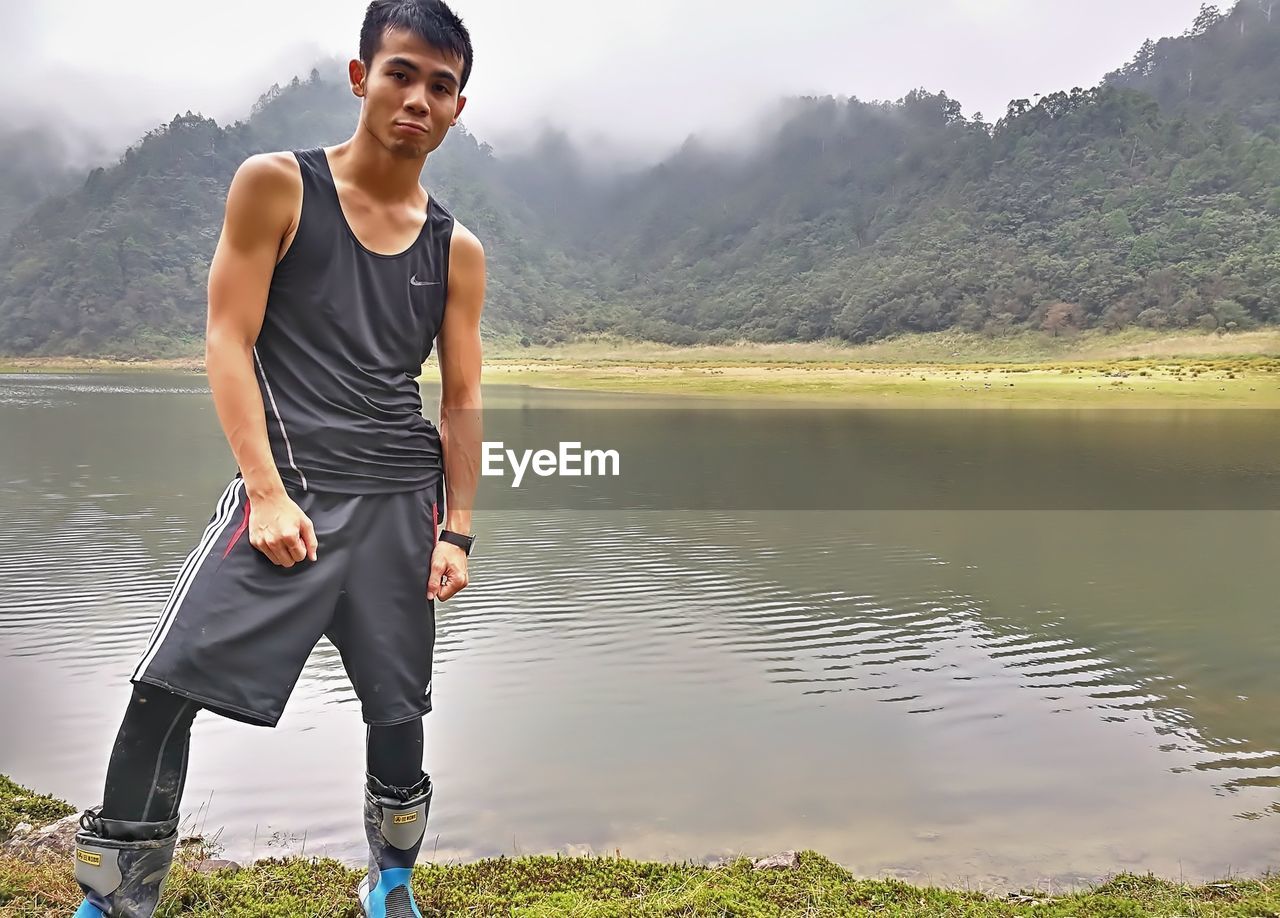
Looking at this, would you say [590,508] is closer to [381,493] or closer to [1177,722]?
[1177,722]

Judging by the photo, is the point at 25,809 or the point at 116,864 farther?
the point at 25,809

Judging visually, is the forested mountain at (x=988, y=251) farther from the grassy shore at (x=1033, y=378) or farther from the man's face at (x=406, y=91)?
the man's face at (x=406, y=91)

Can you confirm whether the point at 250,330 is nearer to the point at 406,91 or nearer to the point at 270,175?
the point at 270,175

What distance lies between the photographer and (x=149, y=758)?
2.21 m

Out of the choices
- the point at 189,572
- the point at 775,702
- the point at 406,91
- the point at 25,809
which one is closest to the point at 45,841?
the point at 25,809

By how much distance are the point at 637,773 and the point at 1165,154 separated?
6807 inches

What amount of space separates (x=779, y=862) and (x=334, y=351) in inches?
107

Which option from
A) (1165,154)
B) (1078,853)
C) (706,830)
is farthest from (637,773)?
(1165,154)

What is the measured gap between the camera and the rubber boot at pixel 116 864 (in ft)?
7.19

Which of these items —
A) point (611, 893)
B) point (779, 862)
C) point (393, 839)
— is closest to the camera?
point (393, 839)

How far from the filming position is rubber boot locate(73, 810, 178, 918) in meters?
2.19

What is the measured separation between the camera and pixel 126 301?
164m

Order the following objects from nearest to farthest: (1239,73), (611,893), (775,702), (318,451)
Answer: (318,451), (611,893), (775,702), (1239,73)

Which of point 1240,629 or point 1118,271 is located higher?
point 1118,271
